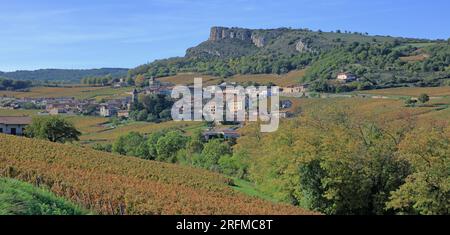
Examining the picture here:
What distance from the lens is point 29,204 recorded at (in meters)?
11.1

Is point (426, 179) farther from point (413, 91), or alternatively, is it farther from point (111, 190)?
point (413, 91)

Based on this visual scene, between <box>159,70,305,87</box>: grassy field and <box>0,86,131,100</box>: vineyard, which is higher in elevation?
<box>159,70,305,87</box>: grassy field

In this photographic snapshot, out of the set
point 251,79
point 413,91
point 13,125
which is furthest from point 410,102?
point 251,79

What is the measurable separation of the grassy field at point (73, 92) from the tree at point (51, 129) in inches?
3694

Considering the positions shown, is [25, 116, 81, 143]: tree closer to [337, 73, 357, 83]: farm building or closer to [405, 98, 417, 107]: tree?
[405, 98, 417, 107]: tree

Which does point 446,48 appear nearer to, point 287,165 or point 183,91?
point 183,91

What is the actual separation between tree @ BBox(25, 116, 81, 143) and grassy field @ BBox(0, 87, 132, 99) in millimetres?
93821

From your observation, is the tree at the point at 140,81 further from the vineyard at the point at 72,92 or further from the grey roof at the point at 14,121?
the grey roof at the point at 14,121

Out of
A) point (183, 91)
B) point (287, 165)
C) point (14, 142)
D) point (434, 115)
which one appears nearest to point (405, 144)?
point (287, 165)

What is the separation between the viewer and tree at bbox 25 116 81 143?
55.6 m

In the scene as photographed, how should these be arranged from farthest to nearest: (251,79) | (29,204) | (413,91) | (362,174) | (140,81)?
(140,81)
(251,79)
(413,91)
(362,174)
(29,204)

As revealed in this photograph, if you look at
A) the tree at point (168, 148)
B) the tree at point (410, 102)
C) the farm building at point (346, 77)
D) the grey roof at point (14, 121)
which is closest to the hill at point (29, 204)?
the tree at point (168, 148)

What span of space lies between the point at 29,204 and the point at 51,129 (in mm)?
47564

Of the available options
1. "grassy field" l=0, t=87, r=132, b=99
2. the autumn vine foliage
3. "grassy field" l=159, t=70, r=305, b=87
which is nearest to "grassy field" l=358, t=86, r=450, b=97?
"grassy field" l=159, t=70, r=305, b=87
